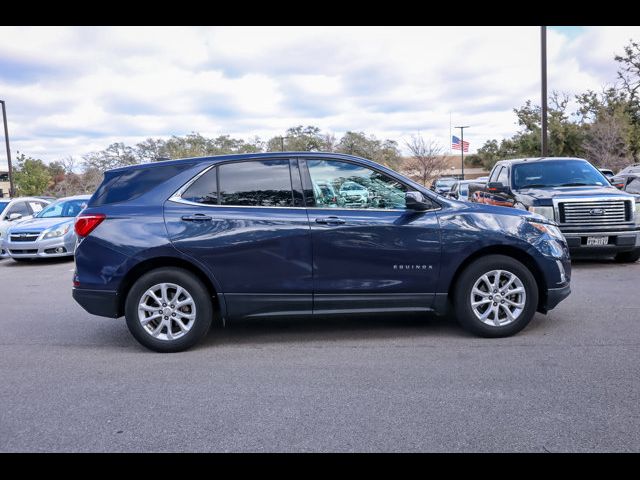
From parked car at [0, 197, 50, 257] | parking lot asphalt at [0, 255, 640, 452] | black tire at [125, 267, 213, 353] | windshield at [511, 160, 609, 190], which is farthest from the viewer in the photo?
parked car at [0, 197, 50, 257]

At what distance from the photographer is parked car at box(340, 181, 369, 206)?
17.4ft

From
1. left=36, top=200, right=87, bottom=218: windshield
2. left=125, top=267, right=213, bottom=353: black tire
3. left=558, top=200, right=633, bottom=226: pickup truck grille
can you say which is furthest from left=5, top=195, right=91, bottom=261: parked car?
left=558, top=200, right=633, bottom=226: pickup truck grille

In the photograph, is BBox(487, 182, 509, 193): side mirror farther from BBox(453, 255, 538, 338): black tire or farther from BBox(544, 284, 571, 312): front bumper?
BBox(453, 255, 538, 338): black tire

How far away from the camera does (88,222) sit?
5160mm

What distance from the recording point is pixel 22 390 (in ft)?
14.0

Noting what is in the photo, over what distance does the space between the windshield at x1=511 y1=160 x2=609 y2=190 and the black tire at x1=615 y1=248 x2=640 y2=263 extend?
1346 millimetres

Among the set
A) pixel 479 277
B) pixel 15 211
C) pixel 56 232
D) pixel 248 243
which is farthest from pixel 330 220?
pixel 15 211

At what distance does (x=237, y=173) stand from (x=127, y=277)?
1.47 m

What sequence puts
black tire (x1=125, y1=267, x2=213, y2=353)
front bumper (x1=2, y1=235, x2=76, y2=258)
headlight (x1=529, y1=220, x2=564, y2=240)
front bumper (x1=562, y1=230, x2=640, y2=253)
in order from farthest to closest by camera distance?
1. front bumper (x1=2, y1=235, x2=76, y2=258)
2. front bumper (x1=562, y1=230, x2=640, y2=253)
3. headlight (x1=529, y1=220, x2=564, y2=240)
4. black tire (x1=125, y1=267, x2=213, y2=353)

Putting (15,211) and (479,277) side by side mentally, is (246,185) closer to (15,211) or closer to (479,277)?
(479,277)
